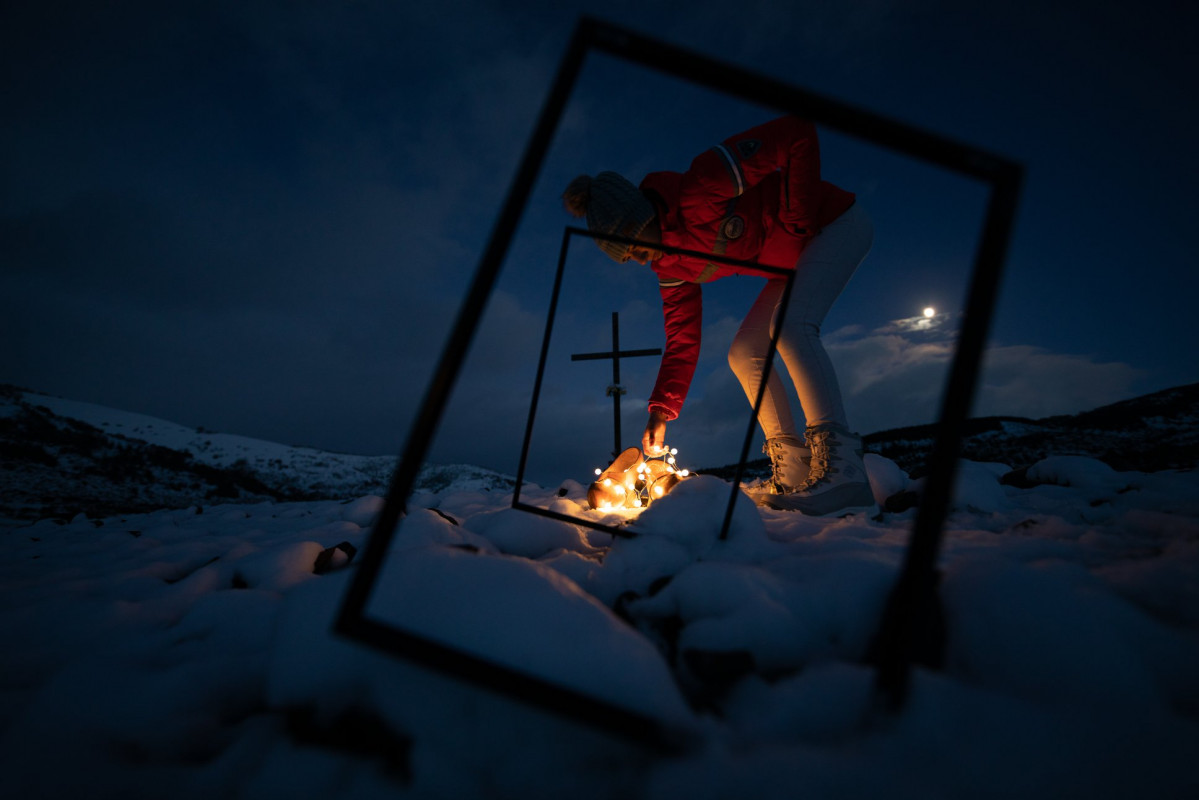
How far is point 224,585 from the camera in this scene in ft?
4.89

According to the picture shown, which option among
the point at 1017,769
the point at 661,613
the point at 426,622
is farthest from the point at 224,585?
the point at 1017,769

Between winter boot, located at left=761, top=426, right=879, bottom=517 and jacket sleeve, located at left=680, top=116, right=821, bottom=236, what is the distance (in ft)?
4.75

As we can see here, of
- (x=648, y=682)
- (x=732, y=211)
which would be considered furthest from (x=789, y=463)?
(x=648, y=682)

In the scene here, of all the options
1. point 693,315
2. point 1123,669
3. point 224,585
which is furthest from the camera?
point 693,315

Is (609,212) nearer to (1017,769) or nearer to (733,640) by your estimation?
(733,640)

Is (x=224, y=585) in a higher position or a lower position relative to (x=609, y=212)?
lower

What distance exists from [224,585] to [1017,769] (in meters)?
2.28

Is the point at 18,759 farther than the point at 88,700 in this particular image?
No

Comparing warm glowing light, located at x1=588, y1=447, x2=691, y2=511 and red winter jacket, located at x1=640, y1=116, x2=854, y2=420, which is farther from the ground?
red winter jacket, located at x1=640, y1=116, x2=854, y2=420

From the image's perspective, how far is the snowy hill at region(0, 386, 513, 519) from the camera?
549 cm

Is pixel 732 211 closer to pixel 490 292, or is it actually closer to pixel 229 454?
pixel 490 292

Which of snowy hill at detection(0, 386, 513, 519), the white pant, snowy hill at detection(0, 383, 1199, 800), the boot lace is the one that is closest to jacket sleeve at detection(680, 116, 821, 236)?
the white pant

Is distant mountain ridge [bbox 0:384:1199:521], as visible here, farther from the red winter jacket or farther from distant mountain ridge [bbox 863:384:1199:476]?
the red winter jacket

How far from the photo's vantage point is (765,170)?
244cm
